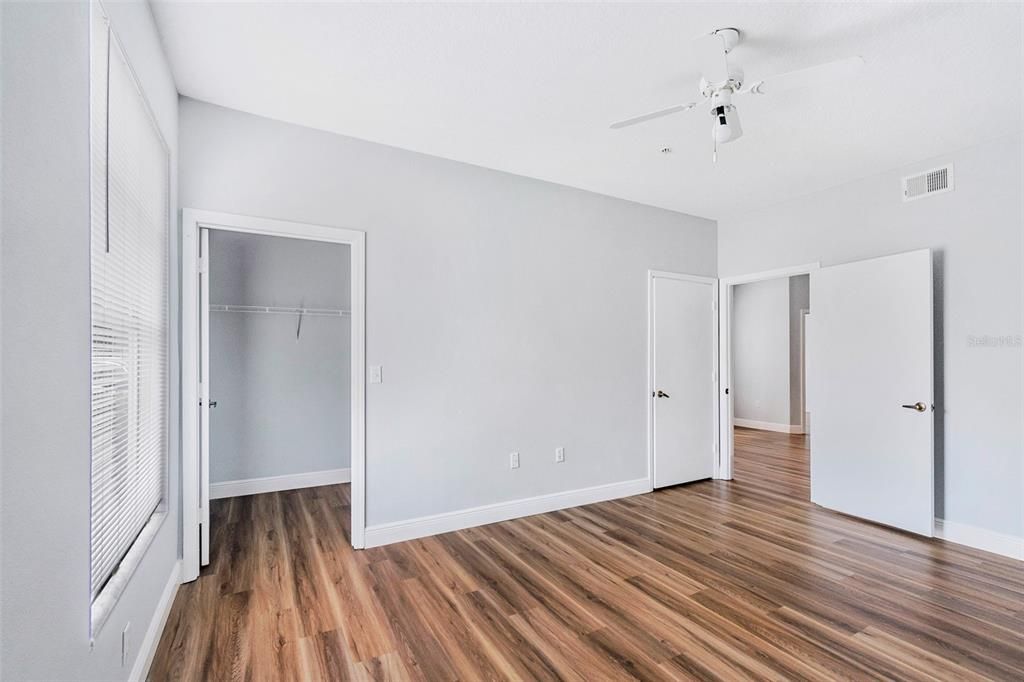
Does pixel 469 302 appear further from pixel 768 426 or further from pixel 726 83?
pixel 768 426

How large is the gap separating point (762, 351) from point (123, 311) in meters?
8.44

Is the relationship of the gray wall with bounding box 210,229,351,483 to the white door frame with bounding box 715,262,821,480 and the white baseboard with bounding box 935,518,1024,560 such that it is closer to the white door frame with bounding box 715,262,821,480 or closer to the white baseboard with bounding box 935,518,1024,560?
the white door frame with bounding box 715,262,821,480

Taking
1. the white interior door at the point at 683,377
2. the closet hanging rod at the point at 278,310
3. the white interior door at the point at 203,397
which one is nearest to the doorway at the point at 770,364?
the white interior door at the point at 683,377

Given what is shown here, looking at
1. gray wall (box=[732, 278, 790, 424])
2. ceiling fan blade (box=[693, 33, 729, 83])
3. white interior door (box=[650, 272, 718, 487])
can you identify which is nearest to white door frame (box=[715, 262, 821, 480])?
white interior door (box=[650, 272, 718, 487])

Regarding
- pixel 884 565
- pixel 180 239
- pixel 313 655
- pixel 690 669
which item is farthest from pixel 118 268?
pixel 884 565

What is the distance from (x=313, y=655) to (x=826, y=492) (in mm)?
4028

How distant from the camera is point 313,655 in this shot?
82.6 inches

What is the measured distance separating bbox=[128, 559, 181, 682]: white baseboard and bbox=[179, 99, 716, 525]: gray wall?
3.56 ft

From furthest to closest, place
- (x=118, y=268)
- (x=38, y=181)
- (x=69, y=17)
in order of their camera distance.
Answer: (x=118, y=268) → (x=69, y=17) → (x=38, y=181)

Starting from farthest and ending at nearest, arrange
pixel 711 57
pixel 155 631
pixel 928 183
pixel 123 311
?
1. pixel 928 183
2. pixel 711 57
3. pixel 155 631
4. pixel 123 311

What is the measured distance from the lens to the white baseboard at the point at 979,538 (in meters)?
3.12

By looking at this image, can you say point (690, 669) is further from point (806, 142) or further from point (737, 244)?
point (737, 244)

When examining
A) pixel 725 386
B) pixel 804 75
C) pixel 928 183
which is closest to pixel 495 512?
pixel 725 386

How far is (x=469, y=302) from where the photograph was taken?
3.68 meters
